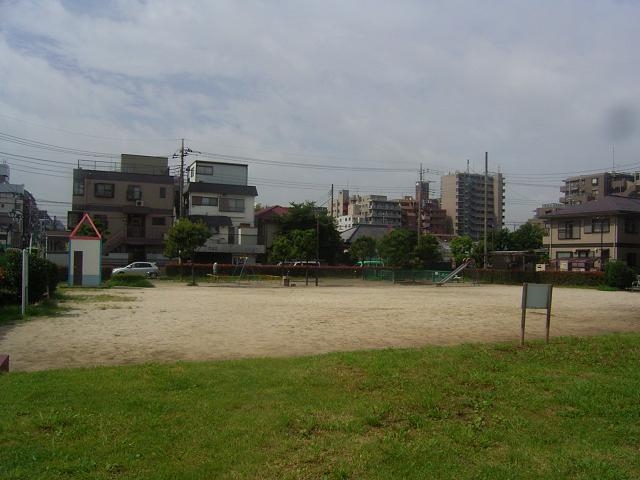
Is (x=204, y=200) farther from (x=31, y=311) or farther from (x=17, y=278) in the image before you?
(x=31, y=311)

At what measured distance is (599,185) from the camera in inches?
3782

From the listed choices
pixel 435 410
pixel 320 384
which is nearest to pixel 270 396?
pixel 320 384

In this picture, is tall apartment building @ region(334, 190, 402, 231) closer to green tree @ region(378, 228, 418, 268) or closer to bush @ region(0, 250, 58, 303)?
green tree @ region(378, 228, 418, 268)

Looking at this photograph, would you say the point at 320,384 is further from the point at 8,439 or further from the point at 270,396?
the point at 8,439

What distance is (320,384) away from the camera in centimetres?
579

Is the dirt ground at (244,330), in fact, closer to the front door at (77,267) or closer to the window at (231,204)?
the front door at (77,267)

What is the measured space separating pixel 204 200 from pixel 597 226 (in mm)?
36729

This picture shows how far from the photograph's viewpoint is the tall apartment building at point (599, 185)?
3656 inches

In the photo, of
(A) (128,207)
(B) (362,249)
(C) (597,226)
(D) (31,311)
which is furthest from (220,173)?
(D) (31,311)

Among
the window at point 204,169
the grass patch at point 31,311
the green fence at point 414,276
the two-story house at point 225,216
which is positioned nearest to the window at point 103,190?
the two-story house at point 225,216

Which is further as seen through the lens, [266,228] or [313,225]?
[266,228]

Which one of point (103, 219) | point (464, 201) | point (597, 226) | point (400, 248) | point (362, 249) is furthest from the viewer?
point (464, 201)

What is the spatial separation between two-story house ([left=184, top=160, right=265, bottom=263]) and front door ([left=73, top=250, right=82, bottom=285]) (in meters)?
24.5

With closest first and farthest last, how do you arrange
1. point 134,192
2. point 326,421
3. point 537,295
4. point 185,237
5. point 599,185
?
point 326,421, point 537,295, point 185,237, point 134,192, point 599,185
